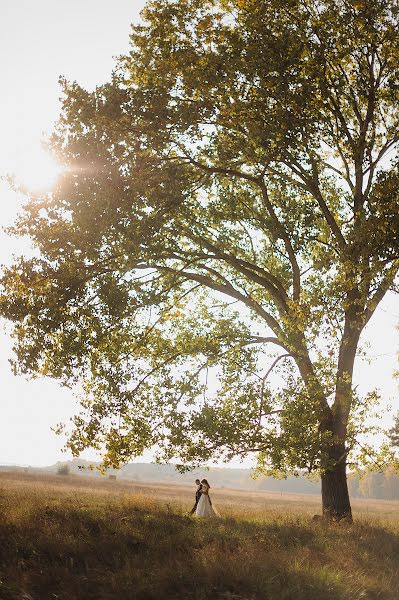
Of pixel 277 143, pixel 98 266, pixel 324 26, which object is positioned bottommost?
pixel 98 266

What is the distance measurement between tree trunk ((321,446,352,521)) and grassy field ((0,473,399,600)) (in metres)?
2.41

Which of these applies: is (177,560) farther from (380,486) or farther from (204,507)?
(380,486)

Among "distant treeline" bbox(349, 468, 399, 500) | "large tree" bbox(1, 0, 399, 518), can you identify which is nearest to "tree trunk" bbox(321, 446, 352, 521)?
"large tree" bbox(1, 0, 399, 518)

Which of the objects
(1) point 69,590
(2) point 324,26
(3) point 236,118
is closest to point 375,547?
(1) point 69,590

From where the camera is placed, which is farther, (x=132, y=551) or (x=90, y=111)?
(x=90, y=111)

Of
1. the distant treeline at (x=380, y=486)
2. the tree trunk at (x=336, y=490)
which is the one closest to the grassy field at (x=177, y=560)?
the tree trunk at (x=336, y=490)

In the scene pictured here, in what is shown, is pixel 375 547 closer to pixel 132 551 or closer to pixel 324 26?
pixel 132 551

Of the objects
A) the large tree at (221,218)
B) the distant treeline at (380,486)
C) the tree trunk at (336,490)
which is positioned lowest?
the distant treeline at (380,486)

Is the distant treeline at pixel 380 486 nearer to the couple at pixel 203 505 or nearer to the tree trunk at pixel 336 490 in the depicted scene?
the couple at pixel 203 505

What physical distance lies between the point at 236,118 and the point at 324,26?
4.09 metres

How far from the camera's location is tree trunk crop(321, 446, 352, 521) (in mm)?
16328

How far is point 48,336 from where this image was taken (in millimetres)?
15617

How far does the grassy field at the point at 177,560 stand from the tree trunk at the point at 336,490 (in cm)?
241

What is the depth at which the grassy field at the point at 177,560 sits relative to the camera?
26.6 feet
